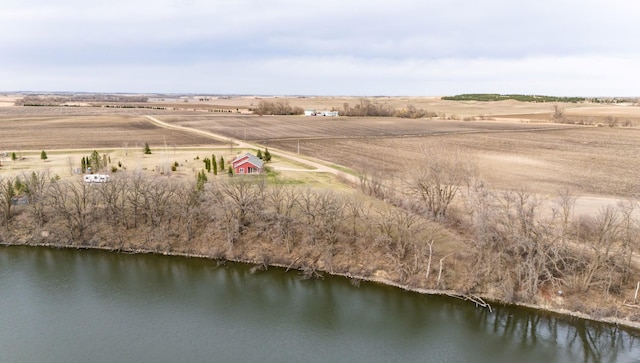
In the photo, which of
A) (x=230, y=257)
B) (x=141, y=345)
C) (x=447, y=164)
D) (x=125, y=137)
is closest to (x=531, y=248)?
(x=447, y=164)

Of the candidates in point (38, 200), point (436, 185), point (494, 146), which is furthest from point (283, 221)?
point (494, 146)

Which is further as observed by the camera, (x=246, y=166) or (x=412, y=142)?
(x=412, y=142)

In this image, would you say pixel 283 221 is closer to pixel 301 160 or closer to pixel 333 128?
pixel 301 160

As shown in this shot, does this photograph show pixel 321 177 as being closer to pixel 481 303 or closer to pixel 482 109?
pixel 481 303

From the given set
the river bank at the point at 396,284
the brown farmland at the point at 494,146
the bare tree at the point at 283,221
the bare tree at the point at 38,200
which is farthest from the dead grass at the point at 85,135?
the bare tree at the point at 283,221

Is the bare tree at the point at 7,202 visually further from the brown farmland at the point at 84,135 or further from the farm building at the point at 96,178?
the brown farmland at the point at 84,135

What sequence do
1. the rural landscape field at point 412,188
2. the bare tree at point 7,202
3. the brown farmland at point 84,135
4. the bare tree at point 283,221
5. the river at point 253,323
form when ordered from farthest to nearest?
the brown farmland at point 84,135
the bare tree at point 7,202
the bare tree at point 283,221
the rural landscape field at point 412,188
the river at point 253,323
